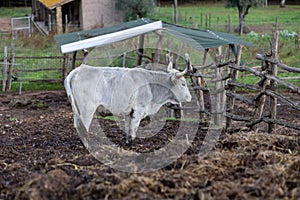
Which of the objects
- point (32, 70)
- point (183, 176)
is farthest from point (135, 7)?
point (183, 176)

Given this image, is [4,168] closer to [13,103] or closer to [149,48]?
[13,103]

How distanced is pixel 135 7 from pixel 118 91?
18518 millimetres

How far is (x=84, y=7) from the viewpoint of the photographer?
26.1m

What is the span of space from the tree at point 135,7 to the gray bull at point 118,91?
17.9 m

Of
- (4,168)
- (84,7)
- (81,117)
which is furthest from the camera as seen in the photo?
(84,7)

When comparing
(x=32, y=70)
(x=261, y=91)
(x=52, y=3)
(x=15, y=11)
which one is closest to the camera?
(x=261, y=91)

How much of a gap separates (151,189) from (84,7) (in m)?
22.7

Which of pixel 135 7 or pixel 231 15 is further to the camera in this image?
pixel 231 15

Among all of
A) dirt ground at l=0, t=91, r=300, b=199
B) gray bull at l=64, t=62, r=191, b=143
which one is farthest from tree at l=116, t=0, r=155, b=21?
dirt ground at l=0, t=91, r=300, b=199

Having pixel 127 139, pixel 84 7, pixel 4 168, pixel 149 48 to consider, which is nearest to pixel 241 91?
pixel 149 48

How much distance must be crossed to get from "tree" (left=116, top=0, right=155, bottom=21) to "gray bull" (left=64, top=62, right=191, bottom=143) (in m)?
17.9

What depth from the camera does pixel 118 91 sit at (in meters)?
7.84

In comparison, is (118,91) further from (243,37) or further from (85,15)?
(85,15)

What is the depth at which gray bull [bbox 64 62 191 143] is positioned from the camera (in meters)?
7.76
